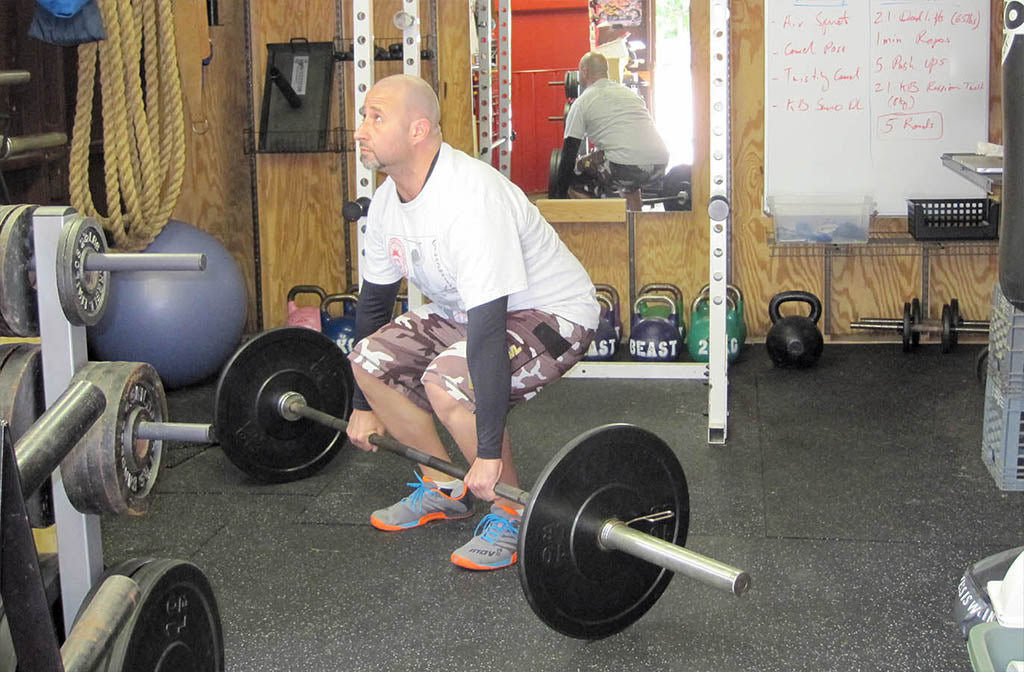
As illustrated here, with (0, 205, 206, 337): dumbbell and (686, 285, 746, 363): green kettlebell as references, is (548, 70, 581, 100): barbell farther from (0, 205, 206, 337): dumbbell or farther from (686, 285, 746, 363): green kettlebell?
(0, 205, 206, 337): dumbbell

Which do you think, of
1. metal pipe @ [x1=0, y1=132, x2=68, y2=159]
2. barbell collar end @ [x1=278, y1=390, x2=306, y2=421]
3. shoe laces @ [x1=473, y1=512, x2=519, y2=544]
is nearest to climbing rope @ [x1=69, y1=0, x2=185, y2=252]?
metal pipe @ [x1=0, y1=132, x2=68, y2=159]

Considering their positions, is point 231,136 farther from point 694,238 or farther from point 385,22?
point 694,238

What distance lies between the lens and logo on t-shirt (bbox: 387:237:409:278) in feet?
8.32

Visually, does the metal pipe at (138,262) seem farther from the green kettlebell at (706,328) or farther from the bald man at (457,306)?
the green kettlebell at (706,328)

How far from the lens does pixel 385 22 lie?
187 inches

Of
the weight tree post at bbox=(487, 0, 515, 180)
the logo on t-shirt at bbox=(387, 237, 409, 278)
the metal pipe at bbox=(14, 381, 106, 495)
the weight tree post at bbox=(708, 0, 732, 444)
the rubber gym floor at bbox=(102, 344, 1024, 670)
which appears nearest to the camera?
the metal pipe at bbox=(14, 381, 106, 495)

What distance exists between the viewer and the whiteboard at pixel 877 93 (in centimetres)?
425

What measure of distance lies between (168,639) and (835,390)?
296cm

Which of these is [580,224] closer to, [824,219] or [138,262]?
[824,219]

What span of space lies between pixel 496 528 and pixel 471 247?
66cm

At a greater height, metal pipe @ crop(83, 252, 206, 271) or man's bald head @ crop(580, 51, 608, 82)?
man's bald head @ crop(580, 51, 608, 82)

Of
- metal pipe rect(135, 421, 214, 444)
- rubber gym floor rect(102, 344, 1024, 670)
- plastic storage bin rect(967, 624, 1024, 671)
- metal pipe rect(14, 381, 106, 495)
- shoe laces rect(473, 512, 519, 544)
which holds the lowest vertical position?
rubber gym floor rect(102, 344, 1024, 670)

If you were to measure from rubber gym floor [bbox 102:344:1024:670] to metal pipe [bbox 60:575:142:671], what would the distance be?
109 centimetres

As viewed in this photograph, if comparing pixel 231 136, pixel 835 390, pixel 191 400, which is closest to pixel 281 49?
pixel 231 136
